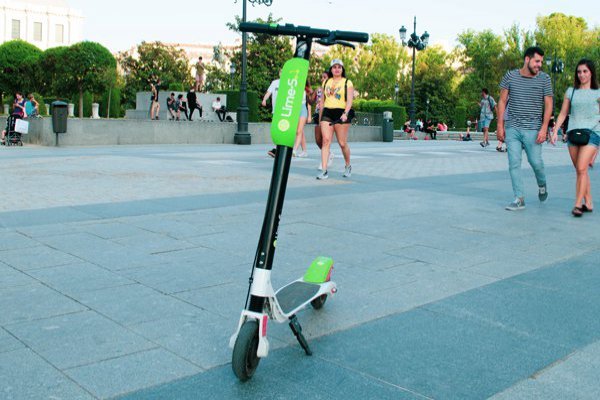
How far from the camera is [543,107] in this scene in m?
8.09

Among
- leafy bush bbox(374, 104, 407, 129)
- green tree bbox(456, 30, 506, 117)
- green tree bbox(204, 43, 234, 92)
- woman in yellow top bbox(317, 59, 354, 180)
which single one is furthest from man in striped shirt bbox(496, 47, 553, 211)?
green tree bbox(456, 30, 506, 117)

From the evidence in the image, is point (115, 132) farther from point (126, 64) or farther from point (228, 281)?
point (126, 64)

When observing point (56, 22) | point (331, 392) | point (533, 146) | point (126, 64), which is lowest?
point (331, 392)

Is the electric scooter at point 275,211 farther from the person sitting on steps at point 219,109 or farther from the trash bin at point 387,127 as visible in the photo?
the person sitting on steps at point 219,109

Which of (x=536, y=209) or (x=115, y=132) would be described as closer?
(x=536, y=209)

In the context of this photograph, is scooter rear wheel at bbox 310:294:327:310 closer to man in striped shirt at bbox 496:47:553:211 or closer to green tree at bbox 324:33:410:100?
man in striped shirt at bbox 496:47:553:211

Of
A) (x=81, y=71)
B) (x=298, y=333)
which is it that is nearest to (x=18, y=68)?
(x=81, y=71)

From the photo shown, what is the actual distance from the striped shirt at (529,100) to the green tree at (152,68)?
62.8 m

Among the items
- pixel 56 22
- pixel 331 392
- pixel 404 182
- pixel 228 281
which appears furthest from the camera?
pixel 56 22

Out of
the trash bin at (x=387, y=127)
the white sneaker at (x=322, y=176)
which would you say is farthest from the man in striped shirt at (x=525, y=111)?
the trash bin at (x=387, y=127)

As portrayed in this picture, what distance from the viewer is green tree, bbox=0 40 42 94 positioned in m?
66.9

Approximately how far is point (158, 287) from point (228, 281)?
0.45 meters

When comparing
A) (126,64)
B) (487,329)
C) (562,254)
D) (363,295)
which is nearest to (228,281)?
(363,295)

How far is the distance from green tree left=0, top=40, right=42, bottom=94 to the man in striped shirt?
63.9 metres
